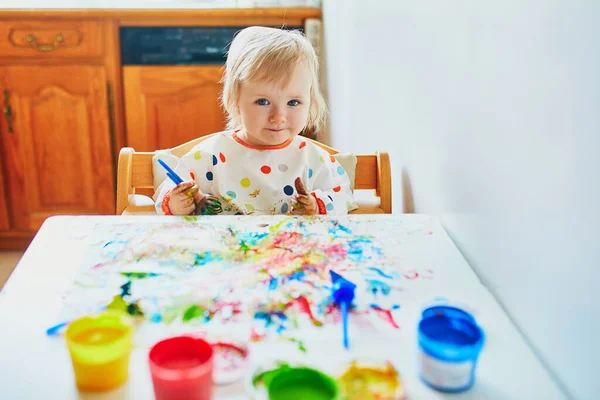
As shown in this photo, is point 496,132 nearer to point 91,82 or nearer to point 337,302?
point 337,302

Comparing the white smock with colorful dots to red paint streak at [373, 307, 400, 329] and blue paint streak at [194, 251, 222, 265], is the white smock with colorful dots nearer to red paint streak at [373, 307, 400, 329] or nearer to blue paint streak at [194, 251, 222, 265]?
blue paint streak at [194, 251, 222, 265]

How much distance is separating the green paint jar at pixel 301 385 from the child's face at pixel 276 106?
69 centimetres

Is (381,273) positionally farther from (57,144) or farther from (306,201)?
(57,144)

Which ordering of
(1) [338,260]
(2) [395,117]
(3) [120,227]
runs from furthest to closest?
(2) [395,117] < (3) [120,227] < (1) [338,260]

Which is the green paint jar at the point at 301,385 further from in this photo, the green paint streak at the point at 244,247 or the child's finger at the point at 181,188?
the child's finger at the point at 181,188

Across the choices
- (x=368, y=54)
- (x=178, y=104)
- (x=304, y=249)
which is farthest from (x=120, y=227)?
(x=178, y=104)

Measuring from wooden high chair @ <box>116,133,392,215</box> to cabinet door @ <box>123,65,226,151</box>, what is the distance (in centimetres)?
103

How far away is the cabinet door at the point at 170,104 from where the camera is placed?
2.27 metres

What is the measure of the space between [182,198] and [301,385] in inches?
22.5

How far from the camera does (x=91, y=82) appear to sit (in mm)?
2240

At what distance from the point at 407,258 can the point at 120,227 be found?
1.54 feet

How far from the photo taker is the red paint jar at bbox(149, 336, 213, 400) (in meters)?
0.52

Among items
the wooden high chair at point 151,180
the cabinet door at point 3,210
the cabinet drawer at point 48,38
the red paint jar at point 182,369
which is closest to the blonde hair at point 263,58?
the wooden high chair at point 151,180

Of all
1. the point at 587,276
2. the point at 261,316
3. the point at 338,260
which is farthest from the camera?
the point at 338,260
